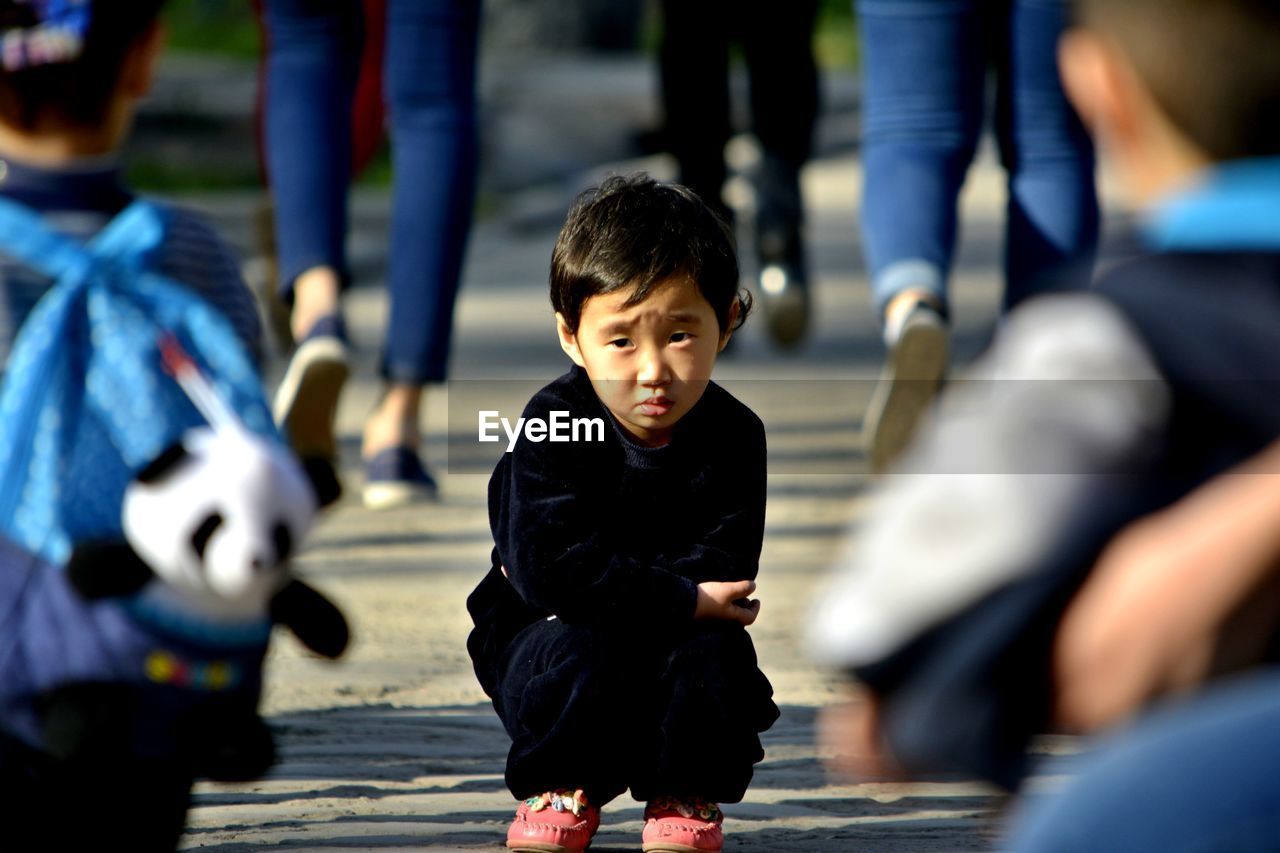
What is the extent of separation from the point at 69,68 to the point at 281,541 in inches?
21.3

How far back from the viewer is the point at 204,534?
6.40ft

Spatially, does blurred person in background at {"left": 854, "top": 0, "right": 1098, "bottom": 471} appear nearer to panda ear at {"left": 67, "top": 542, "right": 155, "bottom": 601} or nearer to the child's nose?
the child's nose

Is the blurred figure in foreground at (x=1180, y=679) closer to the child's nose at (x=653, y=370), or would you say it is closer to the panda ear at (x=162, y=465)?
the panda ear at (x=162, y=465)

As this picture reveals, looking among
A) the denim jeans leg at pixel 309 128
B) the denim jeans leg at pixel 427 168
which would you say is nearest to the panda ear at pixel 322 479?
the denim jeans leg at pixel 309 128

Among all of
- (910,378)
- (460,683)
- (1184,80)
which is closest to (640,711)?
(460,683)

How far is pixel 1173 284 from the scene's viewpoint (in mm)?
1544

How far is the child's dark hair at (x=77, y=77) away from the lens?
2129 millimetres

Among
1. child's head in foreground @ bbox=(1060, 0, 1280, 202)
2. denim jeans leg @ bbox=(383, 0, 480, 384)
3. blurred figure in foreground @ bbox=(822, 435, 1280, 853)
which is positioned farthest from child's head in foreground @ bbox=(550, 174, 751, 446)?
denim jeans leg @ bbox=(383, 0, 480, 384)

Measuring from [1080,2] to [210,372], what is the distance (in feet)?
2.99

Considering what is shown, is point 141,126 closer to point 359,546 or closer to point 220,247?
point 359,546

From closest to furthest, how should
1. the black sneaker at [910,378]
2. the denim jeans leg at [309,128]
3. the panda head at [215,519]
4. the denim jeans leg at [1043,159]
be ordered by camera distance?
the panda head at [215,519]
the black sneaker at [910,378]
the denim jeans leg at [1043,159]
the denim jeans leg at [309,128]

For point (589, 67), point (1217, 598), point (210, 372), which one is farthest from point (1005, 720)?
point (589, 67)

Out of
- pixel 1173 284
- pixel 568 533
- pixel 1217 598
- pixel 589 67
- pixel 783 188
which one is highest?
pixel 1173 284

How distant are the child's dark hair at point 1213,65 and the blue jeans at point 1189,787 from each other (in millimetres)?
399
